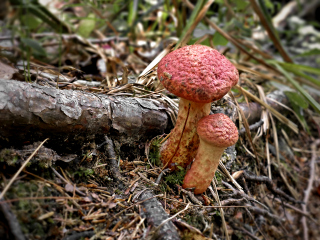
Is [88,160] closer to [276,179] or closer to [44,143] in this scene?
[44,143]

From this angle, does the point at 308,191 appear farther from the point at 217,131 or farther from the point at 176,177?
the point at 217,131

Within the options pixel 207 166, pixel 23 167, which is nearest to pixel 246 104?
pixel 207 166

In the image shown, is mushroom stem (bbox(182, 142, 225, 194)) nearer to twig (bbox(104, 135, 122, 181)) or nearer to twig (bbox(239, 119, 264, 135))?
twig (bbox(104, 135, 122, 181))

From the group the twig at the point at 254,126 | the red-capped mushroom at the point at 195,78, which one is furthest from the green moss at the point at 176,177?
the twig at the point at 254,126

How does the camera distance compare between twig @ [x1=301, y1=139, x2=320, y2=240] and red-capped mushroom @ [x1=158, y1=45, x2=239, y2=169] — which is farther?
twig @ [x1=301, y1=139, x2=320, y2=240]

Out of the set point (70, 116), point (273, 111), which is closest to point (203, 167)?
point (70, 116)

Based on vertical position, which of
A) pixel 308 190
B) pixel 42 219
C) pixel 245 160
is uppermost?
pixel 42 219

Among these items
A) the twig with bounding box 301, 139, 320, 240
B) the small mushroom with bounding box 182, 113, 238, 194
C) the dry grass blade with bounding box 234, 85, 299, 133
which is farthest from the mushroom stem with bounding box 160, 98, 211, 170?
the twig with bounding box 301, 139, 320, 240
